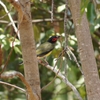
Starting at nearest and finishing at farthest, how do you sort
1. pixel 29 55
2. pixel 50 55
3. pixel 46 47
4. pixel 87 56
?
1. pixel 29 55
2. pixel 87 56
3. pixel 50 55
4. pixel 46 47

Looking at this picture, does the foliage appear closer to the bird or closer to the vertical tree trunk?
the bird

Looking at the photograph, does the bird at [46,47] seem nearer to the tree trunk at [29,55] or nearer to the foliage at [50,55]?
the foliage at [50,55]

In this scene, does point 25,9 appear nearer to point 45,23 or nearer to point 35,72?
point 35,72

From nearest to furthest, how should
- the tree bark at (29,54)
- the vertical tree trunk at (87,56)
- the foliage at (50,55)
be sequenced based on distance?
the tree bark at (29,54)
the vertical tree trunk at (87,56)
the foliage at (50,55)

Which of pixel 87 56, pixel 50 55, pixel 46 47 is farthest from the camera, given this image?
pixel 46 47

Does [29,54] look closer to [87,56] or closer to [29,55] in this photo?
[29,55]

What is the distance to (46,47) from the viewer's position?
4652mm

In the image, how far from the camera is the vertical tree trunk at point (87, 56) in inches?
78.1

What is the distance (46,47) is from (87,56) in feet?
8.72

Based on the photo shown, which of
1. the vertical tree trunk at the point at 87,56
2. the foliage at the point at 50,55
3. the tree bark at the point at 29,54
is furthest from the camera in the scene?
the foliage at the point at 50,55

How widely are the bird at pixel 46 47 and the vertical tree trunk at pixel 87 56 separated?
7.05ft

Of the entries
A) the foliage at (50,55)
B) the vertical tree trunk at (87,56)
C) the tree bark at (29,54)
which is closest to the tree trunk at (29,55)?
the tree bark at (29,54)

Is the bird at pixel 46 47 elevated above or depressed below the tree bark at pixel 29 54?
Result: below

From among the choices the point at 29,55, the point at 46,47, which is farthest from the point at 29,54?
the point at 46,47
